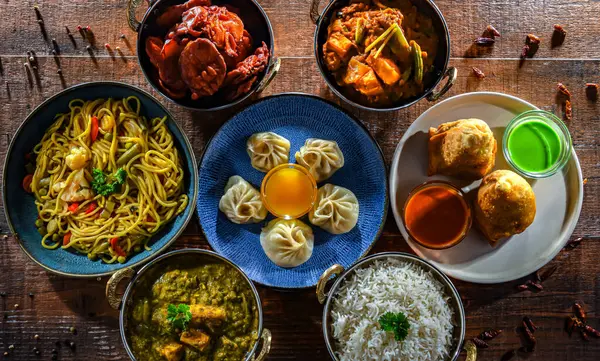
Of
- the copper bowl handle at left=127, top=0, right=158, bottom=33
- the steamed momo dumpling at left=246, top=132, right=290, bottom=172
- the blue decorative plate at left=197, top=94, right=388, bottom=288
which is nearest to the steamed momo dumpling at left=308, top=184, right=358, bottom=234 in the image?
the blue decorative plate at left=197, top=94, right=388, bottom=288

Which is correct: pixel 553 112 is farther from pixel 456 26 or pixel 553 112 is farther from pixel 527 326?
pixel 527 326

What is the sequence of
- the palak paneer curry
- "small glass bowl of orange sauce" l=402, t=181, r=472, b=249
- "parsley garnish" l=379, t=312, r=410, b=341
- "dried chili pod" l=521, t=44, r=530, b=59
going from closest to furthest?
"parsley garnish" l=379, t=312, r=410, b=341
the palak paneer curry
"small glass bowl of orange sauce" l=402, t=181, r=472, b=249
"dried chili pod" l=521, t=44, r=530, b=59

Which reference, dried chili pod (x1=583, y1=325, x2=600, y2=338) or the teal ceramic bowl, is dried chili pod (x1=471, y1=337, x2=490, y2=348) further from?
the teal ceramic bowl

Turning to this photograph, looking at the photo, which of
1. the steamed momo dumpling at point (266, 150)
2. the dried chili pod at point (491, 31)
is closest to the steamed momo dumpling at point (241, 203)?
the steamed momo dumpling at point (266, 150)

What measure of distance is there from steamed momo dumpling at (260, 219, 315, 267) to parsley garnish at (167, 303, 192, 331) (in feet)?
2.13

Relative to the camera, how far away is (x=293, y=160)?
338 cm

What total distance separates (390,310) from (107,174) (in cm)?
194

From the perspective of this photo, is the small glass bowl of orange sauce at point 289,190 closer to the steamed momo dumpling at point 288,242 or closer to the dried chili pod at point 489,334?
the steamed momo dumpling at point 288,242

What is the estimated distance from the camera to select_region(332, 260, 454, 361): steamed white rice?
2900 millimetres

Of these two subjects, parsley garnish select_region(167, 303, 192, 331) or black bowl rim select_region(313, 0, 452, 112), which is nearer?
parsley garnish select_region(167, 303, 192, 331)

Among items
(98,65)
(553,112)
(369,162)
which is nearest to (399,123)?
(369,162)

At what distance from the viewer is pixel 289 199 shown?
3270 mm

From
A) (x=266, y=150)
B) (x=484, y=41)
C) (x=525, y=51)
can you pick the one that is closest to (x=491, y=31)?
(x=484, y=41)

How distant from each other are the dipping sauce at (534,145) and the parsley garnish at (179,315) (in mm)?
2229
